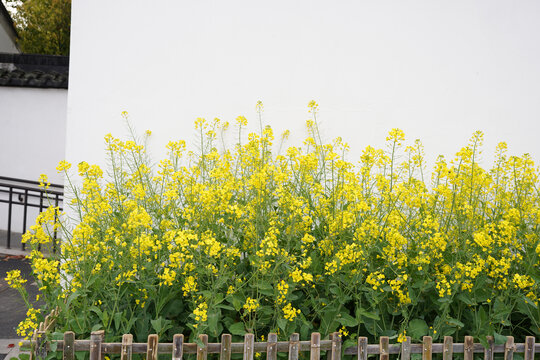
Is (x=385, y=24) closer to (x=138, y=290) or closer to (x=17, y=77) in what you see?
(x=138, y=290)

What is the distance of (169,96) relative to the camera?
365 cm

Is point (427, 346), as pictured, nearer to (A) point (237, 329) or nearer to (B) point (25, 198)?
(A) point (237, 329)

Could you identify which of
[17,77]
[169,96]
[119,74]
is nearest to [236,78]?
[169,96]

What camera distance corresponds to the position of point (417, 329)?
2590mm

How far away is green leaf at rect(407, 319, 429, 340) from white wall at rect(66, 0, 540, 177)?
1.36m

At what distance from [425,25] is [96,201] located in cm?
256

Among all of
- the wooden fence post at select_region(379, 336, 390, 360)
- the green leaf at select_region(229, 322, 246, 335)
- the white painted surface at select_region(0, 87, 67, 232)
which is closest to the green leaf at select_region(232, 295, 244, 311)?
the green leaf at select_region(229, 322, 246, 335)

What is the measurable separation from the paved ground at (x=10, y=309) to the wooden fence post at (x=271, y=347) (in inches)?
75.3

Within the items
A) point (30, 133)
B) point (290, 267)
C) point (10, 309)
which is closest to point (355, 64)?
point (290, 267)

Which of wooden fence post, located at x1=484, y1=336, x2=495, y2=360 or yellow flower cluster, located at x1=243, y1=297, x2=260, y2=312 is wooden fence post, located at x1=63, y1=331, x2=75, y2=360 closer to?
yellow flower cluster, located at x1=243, y1=297, x2=260, y2=312

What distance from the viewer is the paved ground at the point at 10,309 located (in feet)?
12.3

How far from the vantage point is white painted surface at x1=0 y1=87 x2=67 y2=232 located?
327 inches

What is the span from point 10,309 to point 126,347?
9.27 ft

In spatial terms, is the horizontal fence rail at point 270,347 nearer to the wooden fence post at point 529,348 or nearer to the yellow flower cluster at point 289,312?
the wooden fence post at point 529,348
